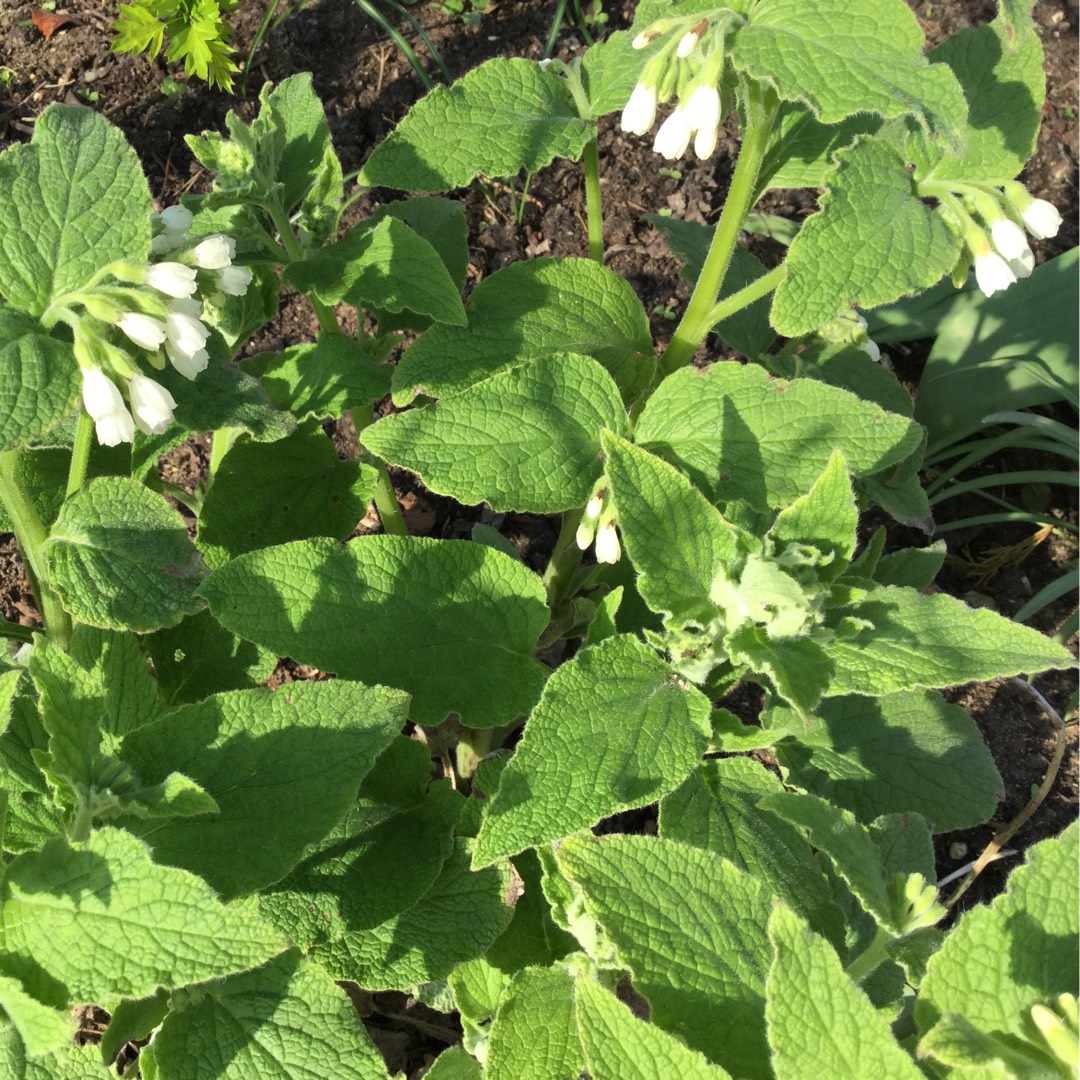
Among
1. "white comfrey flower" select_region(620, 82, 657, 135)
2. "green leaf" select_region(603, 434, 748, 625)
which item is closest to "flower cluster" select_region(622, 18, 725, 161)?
"white comfrey flower" select_region(620, 82, 657, 135)

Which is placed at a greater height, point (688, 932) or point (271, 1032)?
point (688, 932)

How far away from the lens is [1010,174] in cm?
197

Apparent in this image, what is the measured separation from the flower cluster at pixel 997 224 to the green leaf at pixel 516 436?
26.1 inches

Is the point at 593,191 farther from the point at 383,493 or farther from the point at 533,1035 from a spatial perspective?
the point at 533,1035

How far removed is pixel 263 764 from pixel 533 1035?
27.0 inches

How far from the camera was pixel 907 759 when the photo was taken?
92.8 inches

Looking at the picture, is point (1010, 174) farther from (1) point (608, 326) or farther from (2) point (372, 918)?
(2) point (372, 918)

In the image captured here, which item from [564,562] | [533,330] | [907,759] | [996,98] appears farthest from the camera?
[564,562]

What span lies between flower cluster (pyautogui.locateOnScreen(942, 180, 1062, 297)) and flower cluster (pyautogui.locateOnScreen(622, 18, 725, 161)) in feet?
1.51

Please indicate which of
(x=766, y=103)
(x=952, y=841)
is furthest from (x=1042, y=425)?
(x=766, y=103)

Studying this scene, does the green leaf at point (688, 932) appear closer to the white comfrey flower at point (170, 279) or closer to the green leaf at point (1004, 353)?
the white comfrey flower at point (170, 279)

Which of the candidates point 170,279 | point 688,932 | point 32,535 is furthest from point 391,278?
point 688,932

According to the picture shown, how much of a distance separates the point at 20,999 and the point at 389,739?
0.60 m

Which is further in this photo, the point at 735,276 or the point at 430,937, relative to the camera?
the point at 735,276
